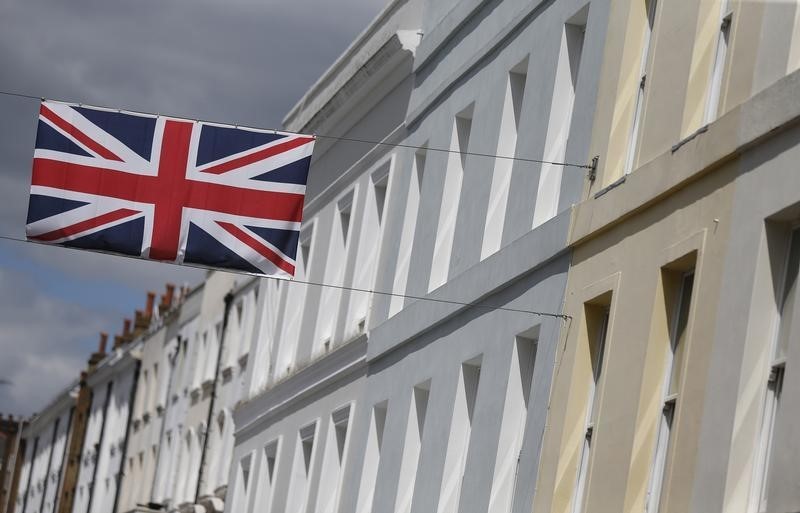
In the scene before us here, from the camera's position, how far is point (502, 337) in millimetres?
23484

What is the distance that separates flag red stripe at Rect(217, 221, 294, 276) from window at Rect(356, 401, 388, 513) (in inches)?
354

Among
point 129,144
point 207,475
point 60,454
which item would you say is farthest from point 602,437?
point 60,454

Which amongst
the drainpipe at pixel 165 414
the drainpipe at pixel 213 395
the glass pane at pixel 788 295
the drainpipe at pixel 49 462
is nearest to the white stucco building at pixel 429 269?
the glass pane at pixel 788 295

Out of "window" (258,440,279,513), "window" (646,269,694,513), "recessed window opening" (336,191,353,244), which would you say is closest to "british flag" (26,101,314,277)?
"window" (646,269,694,513)

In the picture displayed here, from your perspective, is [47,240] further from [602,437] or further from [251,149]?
[602,437]

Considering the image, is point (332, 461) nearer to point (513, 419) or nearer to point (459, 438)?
point (459, 438)

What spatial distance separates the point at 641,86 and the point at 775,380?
572cm

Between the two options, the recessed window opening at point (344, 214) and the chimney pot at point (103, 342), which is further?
the chimney pot at point (103, 342)

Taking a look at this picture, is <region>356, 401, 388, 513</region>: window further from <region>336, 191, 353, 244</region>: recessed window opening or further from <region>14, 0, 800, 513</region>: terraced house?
<region>336, 191, 353, 244</region>: recessed window opening

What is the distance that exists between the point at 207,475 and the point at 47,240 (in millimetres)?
30460

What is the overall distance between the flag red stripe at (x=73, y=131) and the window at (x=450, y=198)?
768cm

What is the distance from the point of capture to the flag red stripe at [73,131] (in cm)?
2028

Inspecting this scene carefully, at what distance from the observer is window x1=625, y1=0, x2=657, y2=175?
66.7 feet

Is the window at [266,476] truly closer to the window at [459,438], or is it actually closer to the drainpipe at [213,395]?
the window at [459,438]
